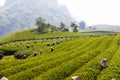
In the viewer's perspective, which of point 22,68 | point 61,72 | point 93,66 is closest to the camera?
point 61,72

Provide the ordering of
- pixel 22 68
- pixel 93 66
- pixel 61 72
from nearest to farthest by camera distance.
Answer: pixel 61 72 → pixel 93 66 → pixel 22 68

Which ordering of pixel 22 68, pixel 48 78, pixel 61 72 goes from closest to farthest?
pixel 48 78
pixel 61 72
pixel 22 68

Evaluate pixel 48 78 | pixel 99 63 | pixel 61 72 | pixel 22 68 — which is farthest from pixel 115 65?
pixel 22 68

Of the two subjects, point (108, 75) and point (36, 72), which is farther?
point (36, 72)

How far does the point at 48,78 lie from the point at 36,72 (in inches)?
203

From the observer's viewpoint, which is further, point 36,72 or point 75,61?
point 75,61

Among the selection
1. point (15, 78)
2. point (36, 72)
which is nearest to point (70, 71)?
point (36, 72)

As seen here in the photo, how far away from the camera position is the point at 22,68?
157 ft

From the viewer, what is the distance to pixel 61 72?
4153cm

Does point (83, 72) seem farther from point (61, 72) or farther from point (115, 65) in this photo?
point (115, 65)

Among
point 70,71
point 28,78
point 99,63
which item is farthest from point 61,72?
point 99,63

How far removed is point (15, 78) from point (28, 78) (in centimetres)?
208

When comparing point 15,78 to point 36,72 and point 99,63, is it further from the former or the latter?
point 99,63

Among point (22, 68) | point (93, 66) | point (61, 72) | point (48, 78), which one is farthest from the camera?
point (22, 68)
